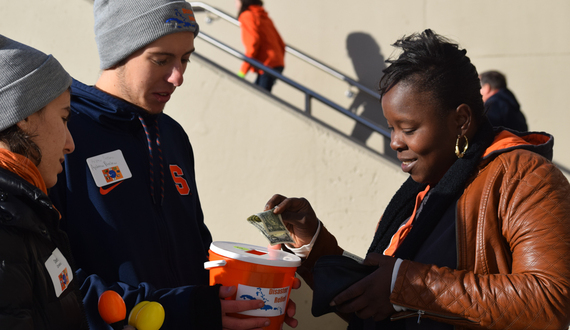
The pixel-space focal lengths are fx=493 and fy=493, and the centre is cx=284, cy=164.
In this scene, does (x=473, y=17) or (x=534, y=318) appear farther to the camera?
(x=473, y=17)

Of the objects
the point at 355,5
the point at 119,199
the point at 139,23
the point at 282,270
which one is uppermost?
the point at 355,5

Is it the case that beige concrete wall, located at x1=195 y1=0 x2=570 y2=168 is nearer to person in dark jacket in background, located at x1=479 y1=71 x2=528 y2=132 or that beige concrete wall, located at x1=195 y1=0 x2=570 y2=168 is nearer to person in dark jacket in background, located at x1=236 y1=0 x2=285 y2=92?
person in dark jacket in background, located at x1=236 y1=0 x2=285 y2=92

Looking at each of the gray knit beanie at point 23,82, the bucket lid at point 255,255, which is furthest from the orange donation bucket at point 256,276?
the gray knit beanie at point 23,82

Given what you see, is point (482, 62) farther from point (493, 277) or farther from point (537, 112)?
point (493, 277)

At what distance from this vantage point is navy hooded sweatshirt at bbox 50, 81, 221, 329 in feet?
5.01

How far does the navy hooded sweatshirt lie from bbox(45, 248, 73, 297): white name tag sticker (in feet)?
0.63

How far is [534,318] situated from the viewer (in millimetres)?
1393

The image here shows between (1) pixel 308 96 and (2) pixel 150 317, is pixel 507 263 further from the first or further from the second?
(1) pixel 308 96

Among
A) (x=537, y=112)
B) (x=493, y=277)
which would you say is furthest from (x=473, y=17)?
(x=493, y=277)

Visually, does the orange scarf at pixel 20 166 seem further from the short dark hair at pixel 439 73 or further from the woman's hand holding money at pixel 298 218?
the short dark hair at pixel 439 73

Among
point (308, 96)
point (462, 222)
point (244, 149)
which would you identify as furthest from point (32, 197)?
point (308, 96)

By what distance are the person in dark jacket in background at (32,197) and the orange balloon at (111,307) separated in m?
0.07

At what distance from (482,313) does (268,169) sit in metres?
3.54

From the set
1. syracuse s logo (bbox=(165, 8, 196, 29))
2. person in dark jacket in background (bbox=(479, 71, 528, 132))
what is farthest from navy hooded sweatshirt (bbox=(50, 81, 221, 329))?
person in dark jacket in background (bbox=(479, 71, 528, 132))
